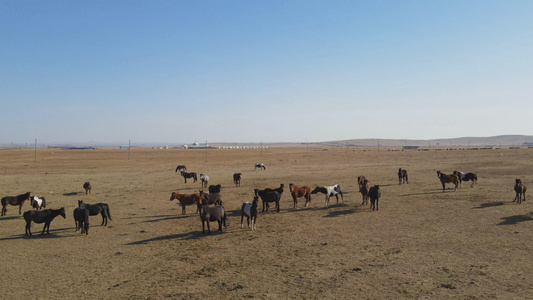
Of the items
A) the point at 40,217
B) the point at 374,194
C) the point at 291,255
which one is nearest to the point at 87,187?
the point at 40,217

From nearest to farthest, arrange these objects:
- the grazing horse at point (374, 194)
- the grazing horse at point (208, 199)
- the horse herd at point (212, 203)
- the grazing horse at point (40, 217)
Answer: the grazing horse at point (40, 217)
the horse herd at point (212, 203)
the grazing horse at point (208, 199)
the grazing horse at point (374, 194)

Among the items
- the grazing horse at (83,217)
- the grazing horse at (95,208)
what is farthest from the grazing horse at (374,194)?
the grazing horse at (83,217)

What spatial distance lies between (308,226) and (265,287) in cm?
620

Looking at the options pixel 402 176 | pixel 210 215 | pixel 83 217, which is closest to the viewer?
pixel 210 215

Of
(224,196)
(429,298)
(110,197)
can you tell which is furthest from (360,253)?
(110,197)

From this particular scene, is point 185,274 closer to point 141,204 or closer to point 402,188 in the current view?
point 141,204

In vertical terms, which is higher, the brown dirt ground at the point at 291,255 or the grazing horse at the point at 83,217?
the grazing horse at the point at 83,217

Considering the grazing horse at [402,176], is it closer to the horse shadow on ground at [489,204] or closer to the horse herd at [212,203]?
the horse herd at [212,203]

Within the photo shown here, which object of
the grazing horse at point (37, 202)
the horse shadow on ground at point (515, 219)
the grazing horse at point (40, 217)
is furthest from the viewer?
the grazing horse at point (37, 202)

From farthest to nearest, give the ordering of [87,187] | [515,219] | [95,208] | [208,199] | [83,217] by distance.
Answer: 1. [87,187]
2. [208,199]
3. [95,208]
4. [515,219]
5. [83,217]

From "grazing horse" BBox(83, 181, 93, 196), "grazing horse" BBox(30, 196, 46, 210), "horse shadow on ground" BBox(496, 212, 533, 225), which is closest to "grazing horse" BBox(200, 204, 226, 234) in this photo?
"grazing horse" BBox(30, 196, 46, 210)

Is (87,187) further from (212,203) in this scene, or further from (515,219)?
(515,219)

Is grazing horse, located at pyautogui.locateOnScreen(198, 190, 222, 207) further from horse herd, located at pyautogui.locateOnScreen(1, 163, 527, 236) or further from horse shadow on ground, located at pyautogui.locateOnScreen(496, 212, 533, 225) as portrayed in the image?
horse shadow on ground, located at pyautogui.locateOnScreen(496, 212, 533, 225)

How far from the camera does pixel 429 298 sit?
7449 mm
